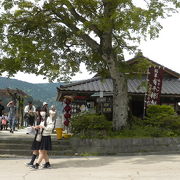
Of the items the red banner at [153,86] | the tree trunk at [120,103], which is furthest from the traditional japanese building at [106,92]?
the tree trunk at [120,103]

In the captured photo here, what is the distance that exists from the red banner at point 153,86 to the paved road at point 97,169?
529cm

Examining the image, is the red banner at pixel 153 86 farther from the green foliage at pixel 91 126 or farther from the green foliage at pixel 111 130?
the green foliage at pixel 91 126

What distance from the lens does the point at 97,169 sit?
865cm

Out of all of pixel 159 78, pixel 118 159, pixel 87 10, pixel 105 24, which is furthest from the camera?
pixel 159 78

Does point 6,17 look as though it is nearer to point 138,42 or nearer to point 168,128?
point 138,42

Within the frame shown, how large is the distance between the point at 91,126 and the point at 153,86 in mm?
4869

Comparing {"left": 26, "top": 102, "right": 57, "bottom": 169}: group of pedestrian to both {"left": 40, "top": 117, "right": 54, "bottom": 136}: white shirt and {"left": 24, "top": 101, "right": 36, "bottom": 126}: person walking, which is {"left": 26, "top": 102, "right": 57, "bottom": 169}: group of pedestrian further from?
{"left": 24, "top": 101, "right": 36, "bottom": 126}: person walking

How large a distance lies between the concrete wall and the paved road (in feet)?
3.49

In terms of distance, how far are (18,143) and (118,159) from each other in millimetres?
4156

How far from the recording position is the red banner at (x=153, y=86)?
15.7m

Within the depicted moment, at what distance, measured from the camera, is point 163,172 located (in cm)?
805

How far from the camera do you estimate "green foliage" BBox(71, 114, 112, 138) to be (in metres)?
12.4

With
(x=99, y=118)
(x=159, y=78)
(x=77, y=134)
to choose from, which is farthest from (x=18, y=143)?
(x=159, y=78)

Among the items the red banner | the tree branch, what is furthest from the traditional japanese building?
the tree branch
